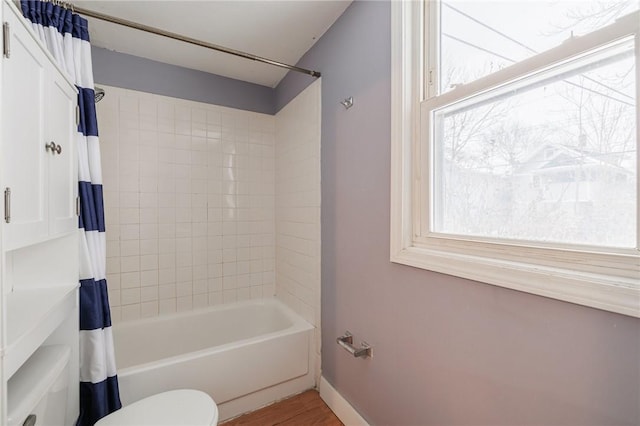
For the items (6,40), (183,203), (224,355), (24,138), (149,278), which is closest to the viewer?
(6,40)

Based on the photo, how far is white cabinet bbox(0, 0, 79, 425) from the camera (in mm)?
748

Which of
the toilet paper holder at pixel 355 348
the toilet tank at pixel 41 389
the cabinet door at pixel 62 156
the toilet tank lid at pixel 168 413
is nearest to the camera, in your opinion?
the toilet tank at pixel 41 389

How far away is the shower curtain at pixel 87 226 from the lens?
1.34 metres

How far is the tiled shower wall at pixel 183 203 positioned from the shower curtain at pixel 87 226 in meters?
0.76

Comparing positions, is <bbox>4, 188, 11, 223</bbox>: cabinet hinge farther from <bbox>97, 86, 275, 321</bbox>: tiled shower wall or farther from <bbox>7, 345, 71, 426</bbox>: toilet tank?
<bbox>97, 86, 275, 321</bbox>: tiled shower wall

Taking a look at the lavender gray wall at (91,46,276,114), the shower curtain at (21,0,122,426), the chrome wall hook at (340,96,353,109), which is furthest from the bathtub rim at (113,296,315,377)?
the lavender gray wall at (91,46,276,114)

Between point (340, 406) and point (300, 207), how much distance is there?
53.5 inches

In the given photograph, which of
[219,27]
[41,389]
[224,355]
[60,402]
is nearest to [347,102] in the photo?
[219,27]

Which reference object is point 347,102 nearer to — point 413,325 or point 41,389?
point 413,325

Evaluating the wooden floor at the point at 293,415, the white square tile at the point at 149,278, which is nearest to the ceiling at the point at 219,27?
the white square tile at the point at 149,278

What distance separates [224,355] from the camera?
170cm

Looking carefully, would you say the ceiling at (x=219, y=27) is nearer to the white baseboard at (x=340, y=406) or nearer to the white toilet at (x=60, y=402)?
the white toilet at (x=60, y=402)

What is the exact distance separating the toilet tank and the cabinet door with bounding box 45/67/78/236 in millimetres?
503

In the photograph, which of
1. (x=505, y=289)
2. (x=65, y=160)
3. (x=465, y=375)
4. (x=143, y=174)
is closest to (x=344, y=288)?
(x=465, y=375)
